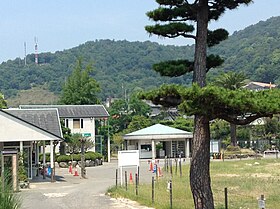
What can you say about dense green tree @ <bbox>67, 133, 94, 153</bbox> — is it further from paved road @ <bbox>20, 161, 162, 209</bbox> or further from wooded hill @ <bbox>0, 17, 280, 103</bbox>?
wooded hill @ <bbox>0, 17, 280, 103</bbox>

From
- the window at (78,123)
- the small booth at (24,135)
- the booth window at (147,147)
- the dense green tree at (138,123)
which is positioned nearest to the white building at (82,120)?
the window at (78,123)

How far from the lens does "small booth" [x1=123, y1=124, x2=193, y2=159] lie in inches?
2120

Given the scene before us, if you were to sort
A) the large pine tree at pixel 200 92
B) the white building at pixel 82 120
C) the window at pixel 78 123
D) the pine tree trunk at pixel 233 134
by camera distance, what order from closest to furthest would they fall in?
1. the large pine tree at pixel 200 92
2. the pine tree trunk at pixel 233 134
3. the white building at pixel 82 120
4. the window at pixel 78 123

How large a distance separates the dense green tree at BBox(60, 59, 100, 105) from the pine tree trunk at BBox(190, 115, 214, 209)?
176 ft

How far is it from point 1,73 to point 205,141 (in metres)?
154

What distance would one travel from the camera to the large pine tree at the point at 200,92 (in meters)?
9.91

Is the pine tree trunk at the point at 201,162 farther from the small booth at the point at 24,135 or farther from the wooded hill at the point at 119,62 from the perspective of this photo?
the wooded hill at the point at 119,62

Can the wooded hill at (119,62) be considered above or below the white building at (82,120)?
above

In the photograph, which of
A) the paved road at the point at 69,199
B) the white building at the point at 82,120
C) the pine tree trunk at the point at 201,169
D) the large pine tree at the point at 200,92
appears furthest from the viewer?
the white building at the point at 82,120

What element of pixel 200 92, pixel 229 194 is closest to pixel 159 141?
pixel 229 194

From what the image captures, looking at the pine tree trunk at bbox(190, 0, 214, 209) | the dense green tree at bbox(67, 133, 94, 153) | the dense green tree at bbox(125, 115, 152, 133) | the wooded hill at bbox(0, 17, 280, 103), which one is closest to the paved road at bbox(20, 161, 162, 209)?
the pine tree trunk at bbox(190, 0, 214, 209)

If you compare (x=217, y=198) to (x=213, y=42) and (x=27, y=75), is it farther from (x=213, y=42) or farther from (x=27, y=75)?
(x=27, y=75)

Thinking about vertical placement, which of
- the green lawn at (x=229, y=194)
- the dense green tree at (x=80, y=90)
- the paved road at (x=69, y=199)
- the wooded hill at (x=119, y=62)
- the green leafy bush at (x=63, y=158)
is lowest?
the paved road at (x=69, y=199)

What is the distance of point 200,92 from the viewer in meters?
9.84
